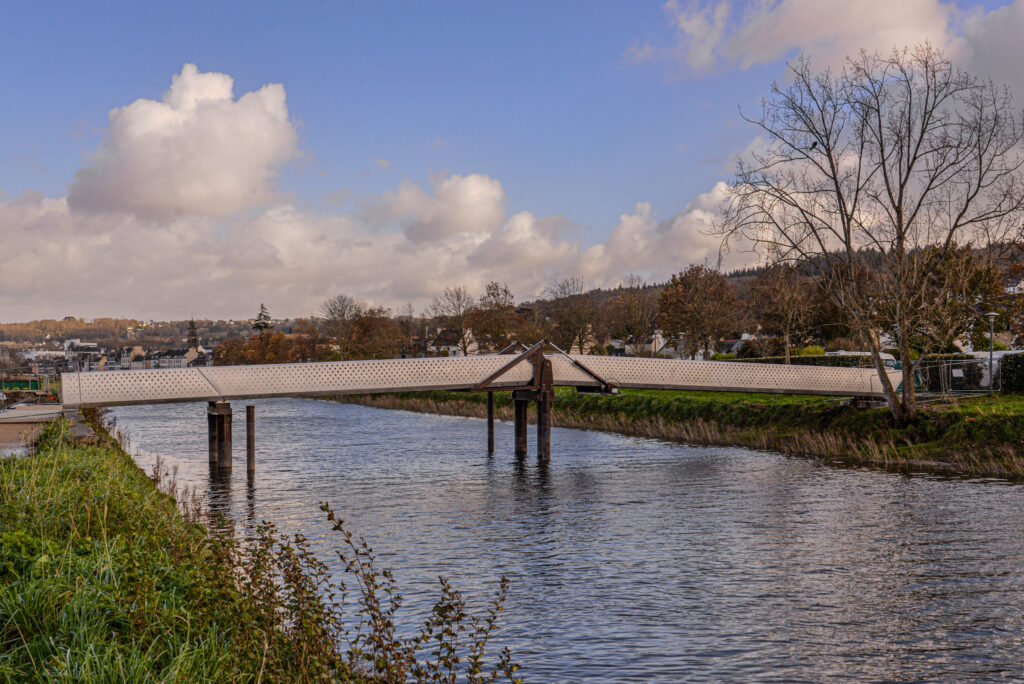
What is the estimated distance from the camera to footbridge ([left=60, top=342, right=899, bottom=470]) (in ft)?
97.2

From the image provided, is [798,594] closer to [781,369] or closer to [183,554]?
[183,554]

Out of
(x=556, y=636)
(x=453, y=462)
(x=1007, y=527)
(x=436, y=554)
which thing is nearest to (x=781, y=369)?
(x=453, y=462)

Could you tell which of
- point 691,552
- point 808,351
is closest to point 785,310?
point 808,351

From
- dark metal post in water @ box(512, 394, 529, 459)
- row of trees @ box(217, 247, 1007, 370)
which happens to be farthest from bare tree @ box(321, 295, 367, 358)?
dark metal post in water @ box(512, 394, 529, 459)

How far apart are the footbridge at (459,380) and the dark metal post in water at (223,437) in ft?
0.11

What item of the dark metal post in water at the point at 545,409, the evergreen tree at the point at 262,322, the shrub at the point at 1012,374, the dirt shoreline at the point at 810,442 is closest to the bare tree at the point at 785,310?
the dirt shoreline at the point at 810,442

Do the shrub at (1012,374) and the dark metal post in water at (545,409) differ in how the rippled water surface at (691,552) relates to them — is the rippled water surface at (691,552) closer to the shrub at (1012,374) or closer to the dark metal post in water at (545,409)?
the dark metal post in water at (545,409)

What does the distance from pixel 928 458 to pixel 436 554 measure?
770 inches

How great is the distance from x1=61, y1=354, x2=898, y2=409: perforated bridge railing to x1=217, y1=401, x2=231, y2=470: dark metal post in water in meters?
0.53

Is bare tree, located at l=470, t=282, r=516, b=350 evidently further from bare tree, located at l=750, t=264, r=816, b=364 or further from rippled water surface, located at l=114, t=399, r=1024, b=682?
rippled water surface, located at l=114, t=399, r=1024, b=682

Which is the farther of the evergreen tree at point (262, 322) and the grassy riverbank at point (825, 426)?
the evergreen tree at point (262, 322)

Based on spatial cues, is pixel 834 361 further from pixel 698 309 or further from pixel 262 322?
pixel 262 322

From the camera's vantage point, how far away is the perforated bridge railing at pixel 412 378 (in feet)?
96.3

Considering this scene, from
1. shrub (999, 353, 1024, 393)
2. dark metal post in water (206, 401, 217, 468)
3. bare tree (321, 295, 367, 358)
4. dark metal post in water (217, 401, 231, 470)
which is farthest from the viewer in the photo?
bare tree (321, 295, 367, 358)
